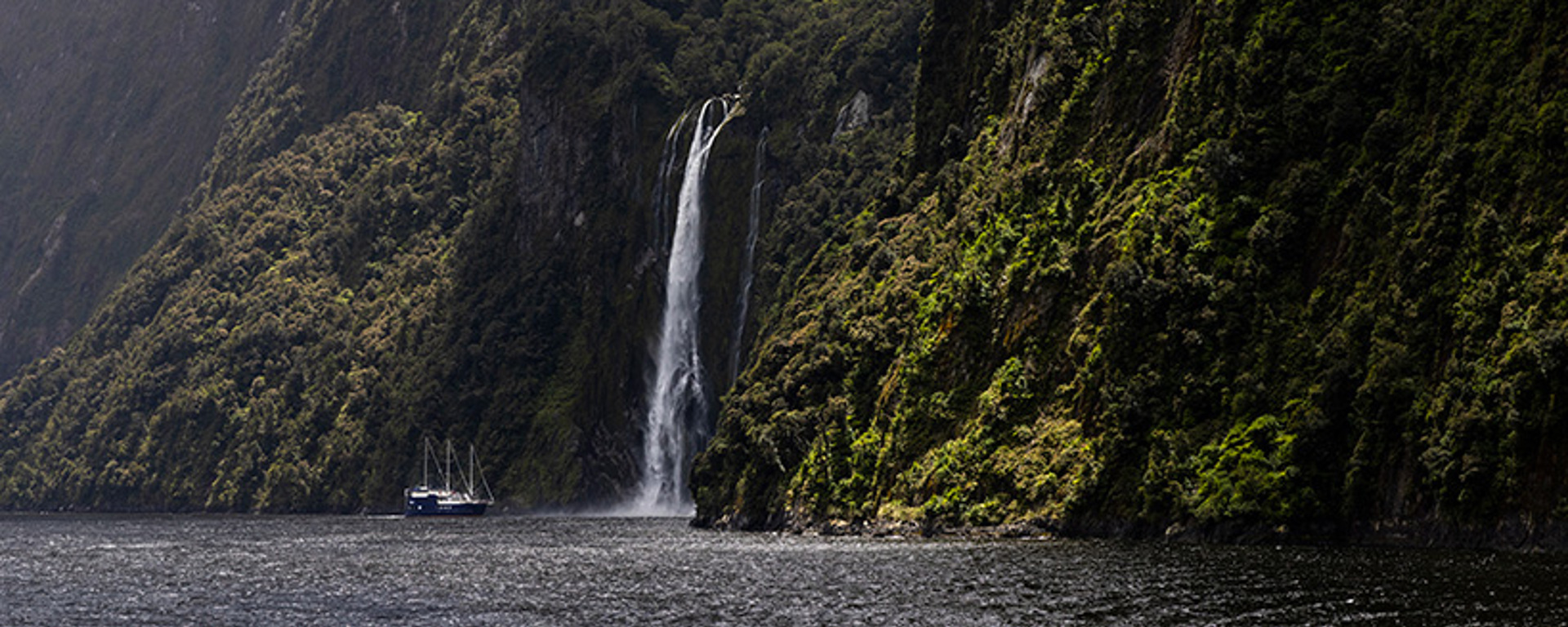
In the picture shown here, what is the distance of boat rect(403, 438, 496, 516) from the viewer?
179 meters

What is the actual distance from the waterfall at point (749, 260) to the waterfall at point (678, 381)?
4.95 m

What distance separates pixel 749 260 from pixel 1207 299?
85.1 meters

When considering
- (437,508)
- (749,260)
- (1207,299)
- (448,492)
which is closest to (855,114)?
→ (749,260)

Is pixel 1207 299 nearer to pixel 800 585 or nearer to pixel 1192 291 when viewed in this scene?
pixel 1192 291

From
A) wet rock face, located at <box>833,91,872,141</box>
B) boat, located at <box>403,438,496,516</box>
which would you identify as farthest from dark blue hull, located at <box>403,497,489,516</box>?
wet rock face, located at <box>833,91,872,141</box>

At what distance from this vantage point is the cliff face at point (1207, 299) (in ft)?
247

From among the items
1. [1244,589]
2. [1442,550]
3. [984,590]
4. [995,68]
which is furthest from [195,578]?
[995,68]

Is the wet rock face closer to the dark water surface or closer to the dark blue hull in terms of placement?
the dark blue hull

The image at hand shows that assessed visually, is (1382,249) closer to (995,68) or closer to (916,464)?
(916,464)

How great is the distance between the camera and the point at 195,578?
273 feet

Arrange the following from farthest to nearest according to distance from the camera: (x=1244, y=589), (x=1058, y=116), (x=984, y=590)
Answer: (x=1058, y=116), (x=984, y=590), (x=1244, y=589)

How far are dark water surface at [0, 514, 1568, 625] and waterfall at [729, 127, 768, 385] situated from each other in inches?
2494

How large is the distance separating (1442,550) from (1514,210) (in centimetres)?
1469

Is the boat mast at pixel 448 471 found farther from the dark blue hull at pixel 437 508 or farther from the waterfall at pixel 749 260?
the waterfall at pixel 749 260
